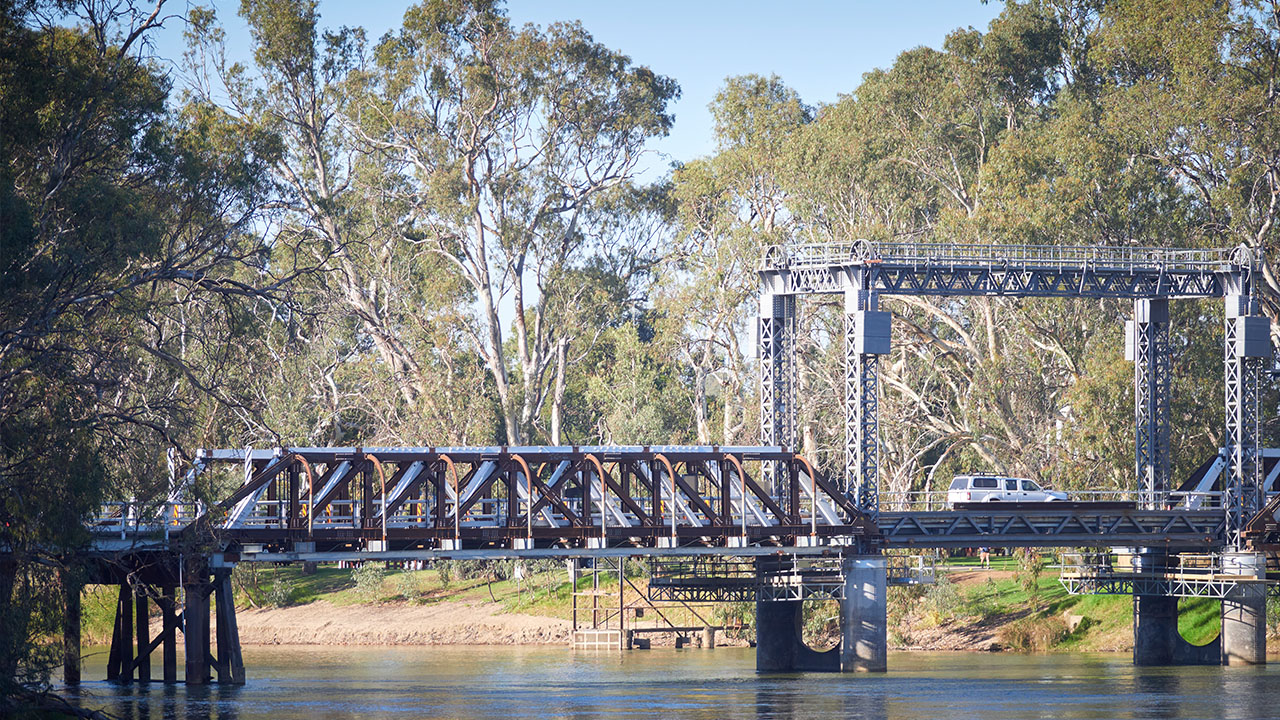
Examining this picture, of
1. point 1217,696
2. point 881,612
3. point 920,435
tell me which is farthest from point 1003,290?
point 920,435

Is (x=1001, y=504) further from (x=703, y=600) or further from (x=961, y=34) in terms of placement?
(x=961, y=34)

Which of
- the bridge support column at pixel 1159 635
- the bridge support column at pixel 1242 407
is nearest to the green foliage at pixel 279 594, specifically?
the bridge support column at pixel 1159 635

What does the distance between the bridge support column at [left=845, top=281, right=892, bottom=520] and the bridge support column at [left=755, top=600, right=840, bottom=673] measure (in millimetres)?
4513

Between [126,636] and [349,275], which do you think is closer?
[126,636]

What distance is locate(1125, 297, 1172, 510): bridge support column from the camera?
189 ft

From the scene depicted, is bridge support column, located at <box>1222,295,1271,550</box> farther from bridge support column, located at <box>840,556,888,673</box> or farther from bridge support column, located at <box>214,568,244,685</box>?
bridge support column, located at <box>214,568,244,685</box>

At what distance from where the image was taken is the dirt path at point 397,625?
74.6 metres

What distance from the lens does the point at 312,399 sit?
8019 centimetres

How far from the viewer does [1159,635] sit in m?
56.7

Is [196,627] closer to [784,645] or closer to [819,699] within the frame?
[819,699]

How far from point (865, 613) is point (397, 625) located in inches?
1292

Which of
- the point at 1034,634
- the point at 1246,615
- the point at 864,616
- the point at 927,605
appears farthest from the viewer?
the point at 927,605

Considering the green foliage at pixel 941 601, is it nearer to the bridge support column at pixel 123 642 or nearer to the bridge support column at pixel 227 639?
the bridge support column at pixel 227 639

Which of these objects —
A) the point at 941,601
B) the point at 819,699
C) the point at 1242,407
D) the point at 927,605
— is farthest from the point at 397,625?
the point at 1242,407
